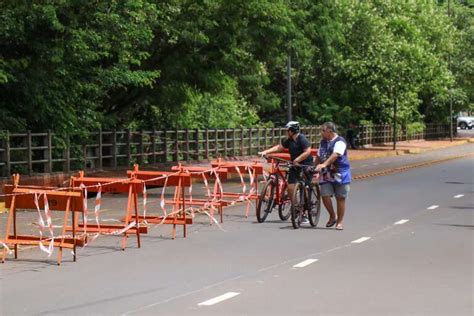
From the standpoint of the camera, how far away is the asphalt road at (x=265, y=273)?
820 cm

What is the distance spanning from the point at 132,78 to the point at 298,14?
6.83 m

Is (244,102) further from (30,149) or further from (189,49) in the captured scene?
(30,149)

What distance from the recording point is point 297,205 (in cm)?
1459

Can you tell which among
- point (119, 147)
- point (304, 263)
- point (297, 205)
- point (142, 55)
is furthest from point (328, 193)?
point (119, 147)

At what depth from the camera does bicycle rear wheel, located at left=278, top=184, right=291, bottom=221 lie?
1538cm

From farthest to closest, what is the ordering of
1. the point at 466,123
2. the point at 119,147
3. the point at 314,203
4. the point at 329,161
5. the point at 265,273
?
the point at 466,123
the point at 119,147
the point at 314,203
the point at 329,161
the point at 265,273

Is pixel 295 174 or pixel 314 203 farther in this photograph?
pixel 314 203

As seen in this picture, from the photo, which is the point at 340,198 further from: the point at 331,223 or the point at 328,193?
the point at 331,223

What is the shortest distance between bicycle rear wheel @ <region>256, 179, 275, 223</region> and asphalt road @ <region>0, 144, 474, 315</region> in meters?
0.25

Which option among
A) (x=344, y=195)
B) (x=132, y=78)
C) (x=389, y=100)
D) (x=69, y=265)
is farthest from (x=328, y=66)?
(x=69, y=265)

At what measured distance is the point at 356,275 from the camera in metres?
9.90

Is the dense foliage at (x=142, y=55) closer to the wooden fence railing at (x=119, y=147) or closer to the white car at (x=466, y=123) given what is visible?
the wooden fence railing at (x=119, y=147)

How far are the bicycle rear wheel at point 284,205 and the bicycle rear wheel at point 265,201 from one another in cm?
19

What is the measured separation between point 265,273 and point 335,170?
4711 mm
